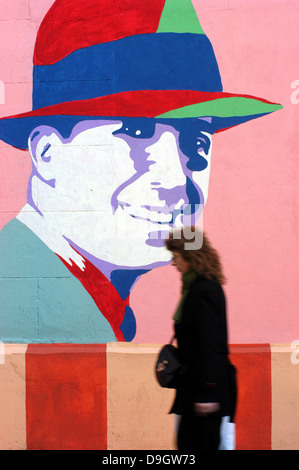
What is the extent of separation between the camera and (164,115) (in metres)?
4.53

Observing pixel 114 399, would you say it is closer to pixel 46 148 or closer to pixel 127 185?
pixel 127 185

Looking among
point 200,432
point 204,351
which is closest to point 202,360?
point 204,351

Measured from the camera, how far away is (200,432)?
9.68 ft

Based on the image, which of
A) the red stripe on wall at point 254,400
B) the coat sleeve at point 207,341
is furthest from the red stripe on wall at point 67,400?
the coat sleeve at point 207,341

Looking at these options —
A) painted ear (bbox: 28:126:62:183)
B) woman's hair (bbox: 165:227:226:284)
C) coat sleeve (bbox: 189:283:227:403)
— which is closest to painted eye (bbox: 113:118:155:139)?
painted ear (bbox: 28:126:62:183)

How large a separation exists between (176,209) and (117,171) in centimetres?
58

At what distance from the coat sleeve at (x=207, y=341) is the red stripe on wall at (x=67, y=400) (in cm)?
165

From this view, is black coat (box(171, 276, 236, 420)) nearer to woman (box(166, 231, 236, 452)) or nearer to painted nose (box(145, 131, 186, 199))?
woman (box(166, 231, 236, 452))

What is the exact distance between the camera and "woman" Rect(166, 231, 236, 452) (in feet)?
9.46

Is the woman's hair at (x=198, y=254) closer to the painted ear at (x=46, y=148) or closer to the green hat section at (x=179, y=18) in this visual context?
the painted ear at (x=46, y=148)

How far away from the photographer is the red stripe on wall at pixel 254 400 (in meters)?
4.33

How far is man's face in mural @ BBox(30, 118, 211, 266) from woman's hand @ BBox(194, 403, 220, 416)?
1.77 metres

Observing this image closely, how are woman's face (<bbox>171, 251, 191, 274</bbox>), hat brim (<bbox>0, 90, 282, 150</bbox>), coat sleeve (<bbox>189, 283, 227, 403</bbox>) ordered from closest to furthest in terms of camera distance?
coat sleeve (<bbox>189, 283, 227, 403</bbox>)
woman's face (<bbox>171, 251, 191, 274</bbox>)
hat brim (<bbox>0, 90, 282, 150</bbox>)
